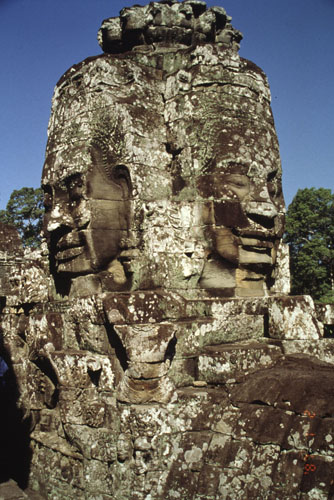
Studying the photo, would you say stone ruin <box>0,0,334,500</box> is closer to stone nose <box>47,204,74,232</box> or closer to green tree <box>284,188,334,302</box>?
stone nose <box>47,204,74,232</box>

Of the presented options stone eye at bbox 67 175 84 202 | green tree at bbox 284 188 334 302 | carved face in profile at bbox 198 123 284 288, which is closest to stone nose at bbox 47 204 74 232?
stone eye at bbox 67 175 84 202

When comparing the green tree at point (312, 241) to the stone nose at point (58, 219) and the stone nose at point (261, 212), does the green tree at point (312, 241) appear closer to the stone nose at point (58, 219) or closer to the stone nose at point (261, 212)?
the stone nose at point (261, 212)

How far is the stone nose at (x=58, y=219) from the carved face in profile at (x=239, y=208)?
4.60 ft

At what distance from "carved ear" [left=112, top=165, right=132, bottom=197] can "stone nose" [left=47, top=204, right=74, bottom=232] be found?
630 mm

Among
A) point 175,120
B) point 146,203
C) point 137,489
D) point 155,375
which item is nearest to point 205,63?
point 175,120

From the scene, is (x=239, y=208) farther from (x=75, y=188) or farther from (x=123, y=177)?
(x=75, y=188)

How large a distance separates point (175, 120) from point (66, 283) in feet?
7.09

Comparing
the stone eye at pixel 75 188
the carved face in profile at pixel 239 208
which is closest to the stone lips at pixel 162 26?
the carved face in profile at pixel 239 208

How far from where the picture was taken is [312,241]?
25469mm

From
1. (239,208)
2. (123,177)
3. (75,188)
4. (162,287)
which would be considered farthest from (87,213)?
(239,208)

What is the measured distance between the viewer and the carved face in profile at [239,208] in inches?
185

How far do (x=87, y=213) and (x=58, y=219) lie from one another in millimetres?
385

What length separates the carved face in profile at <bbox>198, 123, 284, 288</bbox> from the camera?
15.4 feet

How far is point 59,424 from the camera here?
15.7ft
